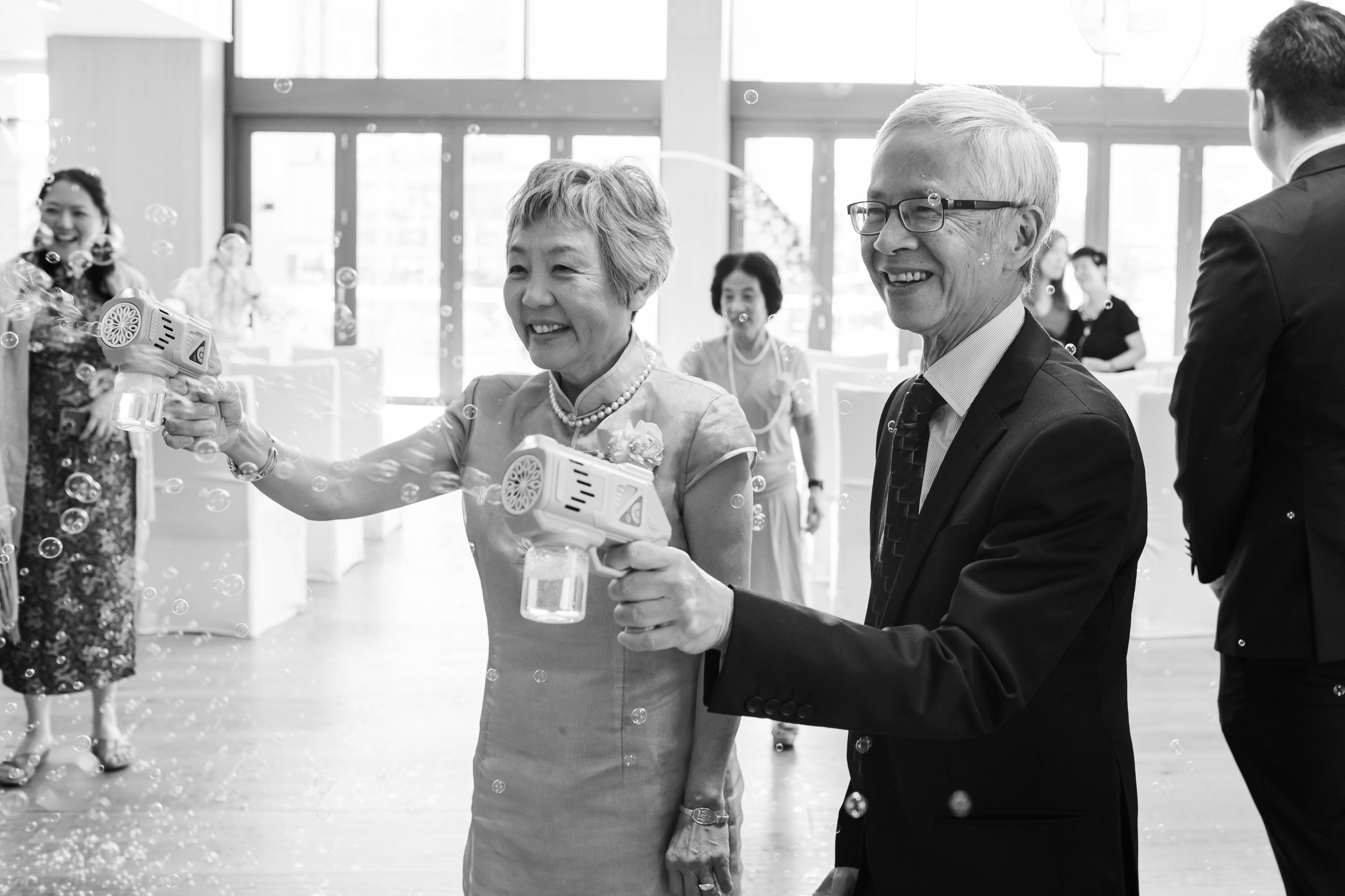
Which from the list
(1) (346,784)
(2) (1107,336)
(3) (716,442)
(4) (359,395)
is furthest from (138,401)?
(2) (1107,336)

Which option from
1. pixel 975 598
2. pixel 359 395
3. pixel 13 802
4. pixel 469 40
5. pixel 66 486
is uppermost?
pixel 469 40

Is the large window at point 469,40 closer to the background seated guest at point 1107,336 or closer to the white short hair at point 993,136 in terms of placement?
the background seated guest at point 1107,336

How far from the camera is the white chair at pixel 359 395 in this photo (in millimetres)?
5582

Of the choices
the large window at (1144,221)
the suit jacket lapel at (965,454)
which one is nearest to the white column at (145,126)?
the large window at (1144,221)

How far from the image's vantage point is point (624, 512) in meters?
0.76

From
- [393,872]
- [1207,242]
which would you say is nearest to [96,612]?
[393,872]

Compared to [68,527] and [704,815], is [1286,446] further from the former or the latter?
[68,527]

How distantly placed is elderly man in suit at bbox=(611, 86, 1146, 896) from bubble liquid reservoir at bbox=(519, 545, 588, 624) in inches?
2.1

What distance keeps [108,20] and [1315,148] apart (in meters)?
9.74

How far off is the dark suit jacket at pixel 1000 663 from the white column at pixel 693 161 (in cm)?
828

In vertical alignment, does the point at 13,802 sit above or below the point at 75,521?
below

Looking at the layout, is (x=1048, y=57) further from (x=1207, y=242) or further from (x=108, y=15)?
(x=1207, y=242)

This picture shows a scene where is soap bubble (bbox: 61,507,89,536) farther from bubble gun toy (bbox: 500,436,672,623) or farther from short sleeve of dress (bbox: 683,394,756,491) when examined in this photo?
bubble gun toy (bbox: 500,436,672,623)

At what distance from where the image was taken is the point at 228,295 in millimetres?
7043
